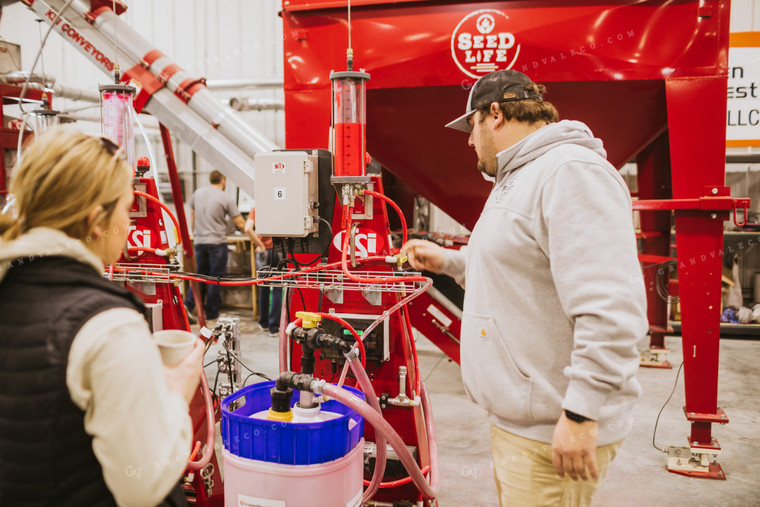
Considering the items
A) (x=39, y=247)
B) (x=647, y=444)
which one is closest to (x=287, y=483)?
(x=39, y=247)

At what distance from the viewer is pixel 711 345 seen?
273 centimetres

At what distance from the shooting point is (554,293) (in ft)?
4.10

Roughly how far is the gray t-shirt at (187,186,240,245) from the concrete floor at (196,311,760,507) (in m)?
1.68

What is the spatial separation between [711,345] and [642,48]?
1.49 metres

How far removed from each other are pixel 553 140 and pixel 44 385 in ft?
3.70

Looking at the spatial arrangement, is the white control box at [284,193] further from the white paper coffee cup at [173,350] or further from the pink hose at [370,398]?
the white paper coffee cup at [173,350]

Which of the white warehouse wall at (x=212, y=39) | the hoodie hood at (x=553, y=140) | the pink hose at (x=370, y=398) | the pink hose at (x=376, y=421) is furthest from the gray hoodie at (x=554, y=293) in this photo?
the white warehouse wall at (x=212, y=39)

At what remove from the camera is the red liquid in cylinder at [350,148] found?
80.5 inches

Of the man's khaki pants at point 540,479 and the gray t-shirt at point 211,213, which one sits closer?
the man's khaki pants at point 540,479

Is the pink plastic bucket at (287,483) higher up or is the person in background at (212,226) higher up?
the person in background at (212,226)

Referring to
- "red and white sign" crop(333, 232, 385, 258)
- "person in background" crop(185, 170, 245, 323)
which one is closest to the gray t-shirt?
"person in background" crop(185, 170, 245, 323)

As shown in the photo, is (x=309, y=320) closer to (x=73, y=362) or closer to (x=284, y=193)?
(x=284, y=193)

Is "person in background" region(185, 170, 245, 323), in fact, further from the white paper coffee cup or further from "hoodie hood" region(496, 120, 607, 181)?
the white paper coffee cup

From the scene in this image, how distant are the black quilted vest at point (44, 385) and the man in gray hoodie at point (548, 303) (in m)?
0.81
